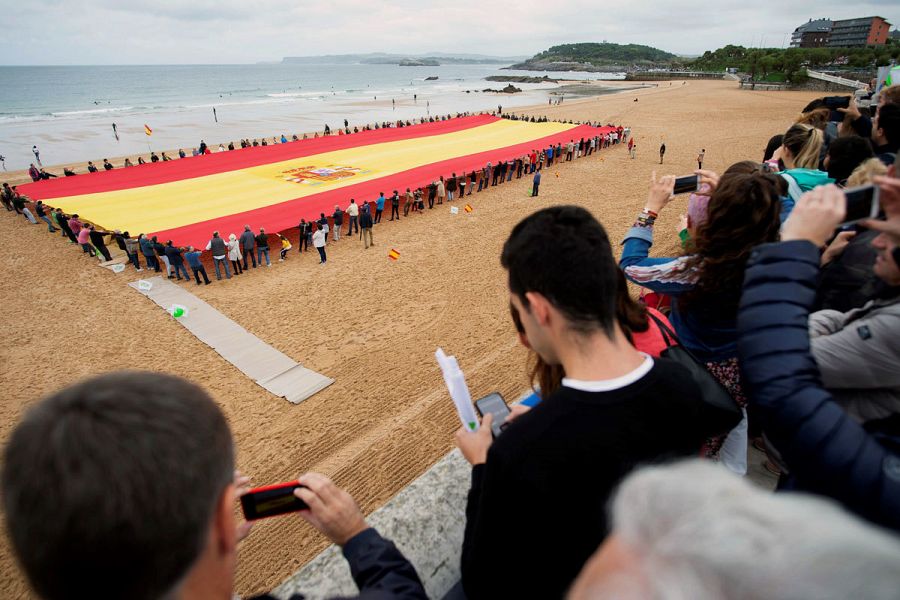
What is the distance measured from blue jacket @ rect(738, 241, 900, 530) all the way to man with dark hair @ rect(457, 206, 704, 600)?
24cm

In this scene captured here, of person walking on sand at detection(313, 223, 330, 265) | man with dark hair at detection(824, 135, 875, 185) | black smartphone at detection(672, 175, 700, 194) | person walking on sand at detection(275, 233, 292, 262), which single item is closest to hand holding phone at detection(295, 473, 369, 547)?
black smartphone at detection(672, 175, 700, 194)

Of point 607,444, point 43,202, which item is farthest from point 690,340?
point 43,202

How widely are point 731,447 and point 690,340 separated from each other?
81 cm

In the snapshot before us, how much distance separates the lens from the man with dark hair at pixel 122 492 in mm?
942

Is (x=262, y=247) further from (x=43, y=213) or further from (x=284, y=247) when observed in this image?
(x=43, y=213)

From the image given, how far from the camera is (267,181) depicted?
21.2 m

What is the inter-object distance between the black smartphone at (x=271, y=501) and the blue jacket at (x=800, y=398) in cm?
190

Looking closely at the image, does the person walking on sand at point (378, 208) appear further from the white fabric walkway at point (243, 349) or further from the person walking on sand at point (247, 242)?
the white fabric walkway at point (243, 349)

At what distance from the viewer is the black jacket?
60.9 inches

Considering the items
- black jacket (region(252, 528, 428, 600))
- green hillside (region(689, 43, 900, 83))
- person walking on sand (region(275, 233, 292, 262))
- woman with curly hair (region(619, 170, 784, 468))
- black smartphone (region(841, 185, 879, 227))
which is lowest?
person walking on sand (region(275, 233, 292, 262))

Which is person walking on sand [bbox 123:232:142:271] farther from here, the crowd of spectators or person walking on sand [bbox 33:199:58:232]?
person walking on sand [bbox 33:199:58:232]

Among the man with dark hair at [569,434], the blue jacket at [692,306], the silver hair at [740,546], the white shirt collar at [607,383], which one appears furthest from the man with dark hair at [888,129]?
the silver hair at [740,546]

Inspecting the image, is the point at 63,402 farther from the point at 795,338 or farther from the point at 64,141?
the point at 64,141

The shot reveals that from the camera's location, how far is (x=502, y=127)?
35094 millimetres
